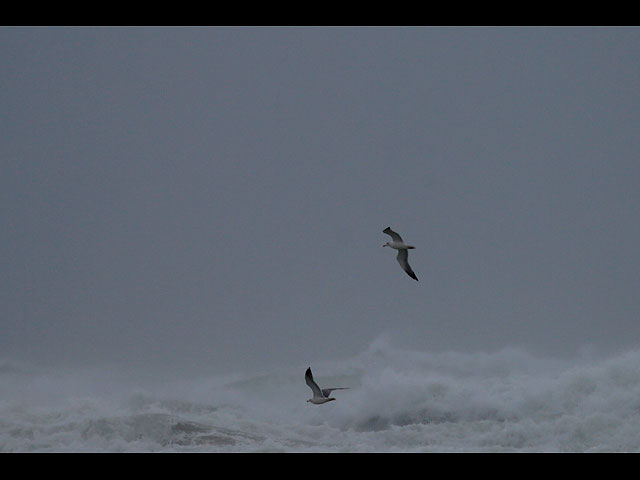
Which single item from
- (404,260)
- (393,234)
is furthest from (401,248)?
(393,234)

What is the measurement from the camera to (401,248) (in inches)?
651

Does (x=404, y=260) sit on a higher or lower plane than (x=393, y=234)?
lower

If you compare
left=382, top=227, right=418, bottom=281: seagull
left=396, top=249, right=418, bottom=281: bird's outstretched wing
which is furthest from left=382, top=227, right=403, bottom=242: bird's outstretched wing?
left=396, top=249, right=418, bottom=281: bird's outstretched wing

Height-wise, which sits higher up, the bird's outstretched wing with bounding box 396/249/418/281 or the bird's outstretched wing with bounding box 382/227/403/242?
the bird's outstretched wing with bounding box 382/227/403/242

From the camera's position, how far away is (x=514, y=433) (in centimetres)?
2369

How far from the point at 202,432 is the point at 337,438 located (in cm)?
403

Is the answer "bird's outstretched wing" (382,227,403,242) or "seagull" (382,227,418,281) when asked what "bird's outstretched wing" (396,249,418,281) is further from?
"bird's outstretched wing" (382,227,403,242)

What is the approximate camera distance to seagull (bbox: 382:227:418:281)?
1609 cm

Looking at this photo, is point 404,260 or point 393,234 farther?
point 404,260

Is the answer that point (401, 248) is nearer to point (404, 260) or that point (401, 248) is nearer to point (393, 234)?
point (404, 260)

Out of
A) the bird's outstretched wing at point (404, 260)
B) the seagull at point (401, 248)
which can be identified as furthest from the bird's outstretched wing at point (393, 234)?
the bird's outstretched wing at point (404, 260)
